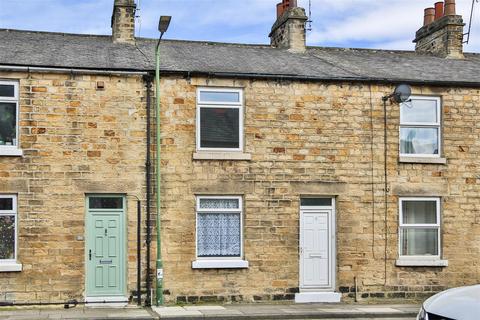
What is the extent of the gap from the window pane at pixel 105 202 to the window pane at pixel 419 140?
686 centimetres

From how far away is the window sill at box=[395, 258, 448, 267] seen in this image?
56.8 feet

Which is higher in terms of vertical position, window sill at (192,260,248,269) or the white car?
the white car

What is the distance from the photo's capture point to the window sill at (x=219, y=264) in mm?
16297

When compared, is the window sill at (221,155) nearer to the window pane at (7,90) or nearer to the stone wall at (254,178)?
the stone wall at (254,178)

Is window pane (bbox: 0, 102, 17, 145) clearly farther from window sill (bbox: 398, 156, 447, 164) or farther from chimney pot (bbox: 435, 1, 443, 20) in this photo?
chimney pot (bbox: 435, 1, 443, 20)

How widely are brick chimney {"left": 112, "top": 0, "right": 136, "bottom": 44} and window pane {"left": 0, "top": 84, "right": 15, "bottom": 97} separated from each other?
12.9ft

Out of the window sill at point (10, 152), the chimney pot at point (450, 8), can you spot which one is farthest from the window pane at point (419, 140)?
the window sill at point (10, 152)

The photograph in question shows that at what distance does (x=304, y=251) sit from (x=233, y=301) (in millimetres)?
2070

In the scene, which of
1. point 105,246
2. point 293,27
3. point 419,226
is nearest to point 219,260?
point 105,246

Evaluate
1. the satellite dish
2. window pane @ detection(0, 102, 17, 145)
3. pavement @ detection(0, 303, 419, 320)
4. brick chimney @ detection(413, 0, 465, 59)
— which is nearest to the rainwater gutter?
window pane @ detection(0, 102, 17, 145)

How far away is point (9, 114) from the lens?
15898 mm

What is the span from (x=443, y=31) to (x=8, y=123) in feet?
41.0

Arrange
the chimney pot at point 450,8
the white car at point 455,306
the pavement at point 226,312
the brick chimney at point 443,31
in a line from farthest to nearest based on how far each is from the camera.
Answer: the brick chimney at point 443,31 → the chimney pot at point 450,8 → the pavement at point 226,312 → the white car at point 455,306

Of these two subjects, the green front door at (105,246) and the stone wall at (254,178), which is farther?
the green front door at (105,246)
